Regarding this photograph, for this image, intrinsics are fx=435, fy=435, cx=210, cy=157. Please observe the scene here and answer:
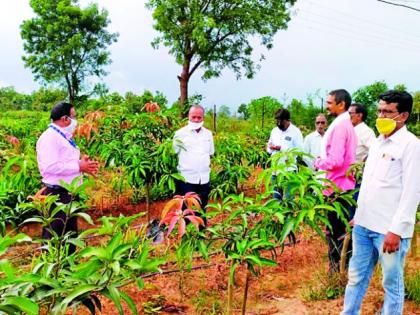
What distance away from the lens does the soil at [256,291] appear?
2.89 meters

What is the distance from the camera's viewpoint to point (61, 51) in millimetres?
23156

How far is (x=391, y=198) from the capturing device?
2174 mm

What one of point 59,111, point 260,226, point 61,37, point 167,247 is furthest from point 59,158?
point 61,37

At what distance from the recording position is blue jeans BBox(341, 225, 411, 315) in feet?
7.14

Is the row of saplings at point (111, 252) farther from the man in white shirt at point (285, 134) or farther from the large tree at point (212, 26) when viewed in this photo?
the large tree at point (212, 26)

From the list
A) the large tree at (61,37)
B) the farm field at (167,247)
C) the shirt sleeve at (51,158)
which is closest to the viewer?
the farm field at (167,247)

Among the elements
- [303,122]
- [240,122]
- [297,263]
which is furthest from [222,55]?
[297,263]

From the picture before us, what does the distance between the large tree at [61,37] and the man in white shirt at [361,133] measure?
22.0 meters

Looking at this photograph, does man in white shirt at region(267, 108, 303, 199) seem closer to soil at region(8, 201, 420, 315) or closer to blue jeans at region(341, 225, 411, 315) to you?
soil at region(8, 201, 420, 315)

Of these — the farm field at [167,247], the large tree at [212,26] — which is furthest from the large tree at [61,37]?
the farm field at [167,247]

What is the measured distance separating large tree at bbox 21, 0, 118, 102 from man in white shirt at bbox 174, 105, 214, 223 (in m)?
21.2

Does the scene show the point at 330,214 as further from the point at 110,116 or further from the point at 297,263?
the point at 110,116

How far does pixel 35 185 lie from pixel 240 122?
13.9 meters

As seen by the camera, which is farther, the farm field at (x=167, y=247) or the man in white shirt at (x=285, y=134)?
the man in white shirt at (x=285, y=134)
